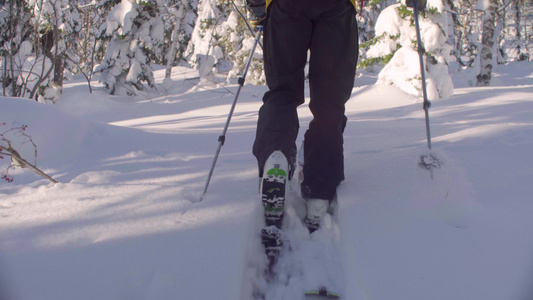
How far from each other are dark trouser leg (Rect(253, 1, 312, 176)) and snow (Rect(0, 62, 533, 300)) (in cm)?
31

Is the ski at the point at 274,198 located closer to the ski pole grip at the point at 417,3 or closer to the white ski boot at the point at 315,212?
the white ski boot at the point at 315,212

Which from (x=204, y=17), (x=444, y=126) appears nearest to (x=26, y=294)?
(x=444, y=126)

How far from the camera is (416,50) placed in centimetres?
955

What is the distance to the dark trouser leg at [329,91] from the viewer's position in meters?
1.94

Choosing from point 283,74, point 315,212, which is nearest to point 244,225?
point 315,212

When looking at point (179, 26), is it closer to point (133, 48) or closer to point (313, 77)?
point (133, 48)

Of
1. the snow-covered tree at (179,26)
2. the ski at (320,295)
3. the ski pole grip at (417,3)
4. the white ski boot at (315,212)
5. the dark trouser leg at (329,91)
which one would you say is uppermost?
the snow-covered tree at (179,26)

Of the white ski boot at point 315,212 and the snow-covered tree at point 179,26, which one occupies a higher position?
the snow-covered tree at point 179,26

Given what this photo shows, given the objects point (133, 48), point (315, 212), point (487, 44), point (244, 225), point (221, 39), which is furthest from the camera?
point (221, 39)

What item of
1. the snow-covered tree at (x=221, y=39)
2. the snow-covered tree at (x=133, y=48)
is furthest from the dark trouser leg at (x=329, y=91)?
the snow-covered tree at (x=133, y=48)

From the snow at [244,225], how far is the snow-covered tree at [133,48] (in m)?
12.8

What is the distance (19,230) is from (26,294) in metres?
0.44

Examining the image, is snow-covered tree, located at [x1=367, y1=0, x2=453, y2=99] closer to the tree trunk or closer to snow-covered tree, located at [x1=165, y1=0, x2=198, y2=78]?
the tree trunk

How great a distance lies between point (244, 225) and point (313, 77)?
2.92 feet
